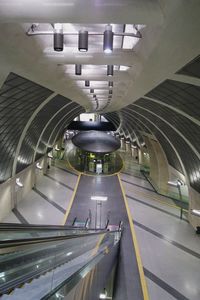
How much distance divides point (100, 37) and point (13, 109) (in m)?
5.25

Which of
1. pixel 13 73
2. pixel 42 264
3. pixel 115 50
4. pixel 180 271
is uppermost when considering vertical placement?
pixel 115 50

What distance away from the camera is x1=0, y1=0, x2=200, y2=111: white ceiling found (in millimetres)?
3115

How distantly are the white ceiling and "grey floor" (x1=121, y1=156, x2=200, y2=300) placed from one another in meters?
6.97

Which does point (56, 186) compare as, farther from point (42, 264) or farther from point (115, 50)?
point (42, 264)

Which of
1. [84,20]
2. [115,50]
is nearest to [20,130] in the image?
[115,50]

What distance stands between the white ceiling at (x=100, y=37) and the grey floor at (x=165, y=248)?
274 inches

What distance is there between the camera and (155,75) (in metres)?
6.11

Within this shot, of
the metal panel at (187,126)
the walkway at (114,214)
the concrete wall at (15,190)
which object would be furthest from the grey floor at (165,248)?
the concrete wall at (15,190)

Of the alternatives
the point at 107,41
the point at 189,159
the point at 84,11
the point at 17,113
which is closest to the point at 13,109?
the point at 17,113

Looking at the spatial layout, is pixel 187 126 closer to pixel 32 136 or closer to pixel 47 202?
pixel 32 136

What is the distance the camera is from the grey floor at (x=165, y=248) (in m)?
9.83

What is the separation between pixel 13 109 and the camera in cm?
1005

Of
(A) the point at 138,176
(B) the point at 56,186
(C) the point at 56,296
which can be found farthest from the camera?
(A) the point at 138,176

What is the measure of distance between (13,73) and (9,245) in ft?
14.9
